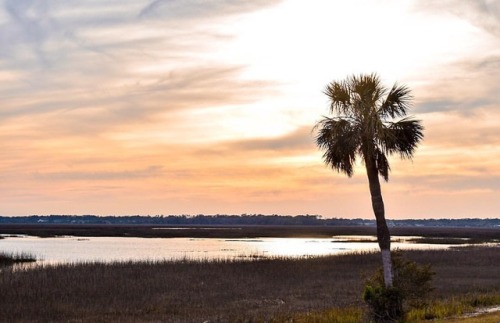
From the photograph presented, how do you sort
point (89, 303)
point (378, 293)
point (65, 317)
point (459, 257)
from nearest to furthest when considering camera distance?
point (378, 293), point (65, 317), point (89, 303), point (459, 257)

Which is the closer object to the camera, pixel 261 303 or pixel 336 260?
pixel 261 303

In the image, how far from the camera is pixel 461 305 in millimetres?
27906

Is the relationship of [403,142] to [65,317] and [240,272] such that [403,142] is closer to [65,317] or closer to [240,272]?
[65,317]

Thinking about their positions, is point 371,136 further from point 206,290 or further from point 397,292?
point 206,290

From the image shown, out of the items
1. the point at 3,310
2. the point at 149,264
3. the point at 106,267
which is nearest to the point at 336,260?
the point at 149,264

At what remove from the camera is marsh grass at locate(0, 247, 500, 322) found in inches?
1228

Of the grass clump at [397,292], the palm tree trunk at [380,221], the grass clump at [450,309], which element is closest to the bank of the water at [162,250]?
the grass clump at [450,309]

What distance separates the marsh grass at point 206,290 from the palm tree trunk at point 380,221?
11.7ft

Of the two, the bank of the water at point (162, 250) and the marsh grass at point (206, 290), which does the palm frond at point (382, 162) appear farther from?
the bank of the water at point (162, 250)

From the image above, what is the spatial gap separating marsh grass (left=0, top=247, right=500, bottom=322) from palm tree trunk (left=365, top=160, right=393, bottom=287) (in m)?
3.57

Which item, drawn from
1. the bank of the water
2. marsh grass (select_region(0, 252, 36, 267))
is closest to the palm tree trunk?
the bank of the water

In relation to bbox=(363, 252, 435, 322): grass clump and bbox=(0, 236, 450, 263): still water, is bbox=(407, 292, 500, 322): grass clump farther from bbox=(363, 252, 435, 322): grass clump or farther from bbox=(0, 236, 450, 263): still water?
bbox=(0, 236, 450, 263): still water

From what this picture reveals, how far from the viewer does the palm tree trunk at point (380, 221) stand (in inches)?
936

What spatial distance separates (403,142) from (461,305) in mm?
8827
